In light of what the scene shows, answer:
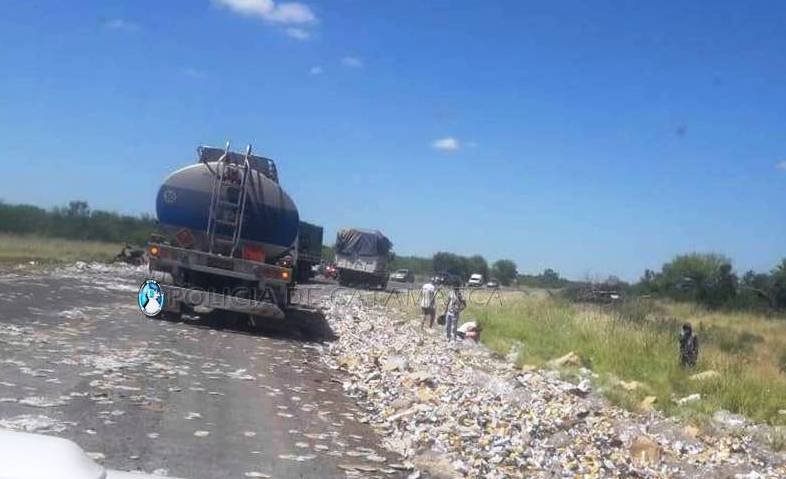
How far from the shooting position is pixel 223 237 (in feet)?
50.8

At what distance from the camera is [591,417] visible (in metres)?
9.28

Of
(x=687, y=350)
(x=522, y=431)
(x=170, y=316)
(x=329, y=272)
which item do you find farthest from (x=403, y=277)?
(x=522, y=431)

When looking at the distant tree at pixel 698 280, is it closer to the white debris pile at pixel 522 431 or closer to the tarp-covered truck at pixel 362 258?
the tarp-covered truck at pixel 362 258

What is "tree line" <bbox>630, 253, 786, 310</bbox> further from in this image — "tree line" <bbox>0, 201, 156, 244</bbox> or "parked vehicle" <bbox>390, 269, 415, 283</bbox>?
"tree line" <bbox>0, 201, 156, 244</bbox>

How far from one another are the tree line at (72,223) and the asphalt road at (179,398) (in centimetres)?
5064

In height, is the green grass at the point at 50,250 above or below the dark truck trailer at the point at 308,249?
below

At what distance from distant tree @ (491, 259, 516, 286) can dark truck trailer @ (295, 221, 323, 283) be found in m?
75.8

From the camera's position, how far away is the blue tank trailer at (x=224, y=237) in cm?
1517

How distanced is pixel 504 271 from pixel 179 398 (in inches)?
4186

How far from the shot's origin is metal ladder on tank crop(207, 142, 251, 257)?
15266 millimetres

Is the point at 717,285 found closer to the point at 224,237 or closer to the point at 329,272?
the point at 329,272

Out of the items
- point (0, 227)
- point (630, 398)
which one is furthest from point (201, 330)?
point (0, 227)

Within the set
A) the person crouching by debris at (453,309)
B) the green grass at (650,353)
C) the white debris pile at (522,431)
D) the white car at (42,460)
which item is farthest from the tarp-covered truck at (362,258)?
the white car at (42,460)

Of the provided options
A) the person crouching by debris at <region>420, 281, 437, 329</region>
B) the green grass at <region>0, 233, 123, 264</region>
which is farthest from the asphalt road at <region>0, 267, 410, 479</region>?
the green grass at <region>0, 233, 123, 264</region>
